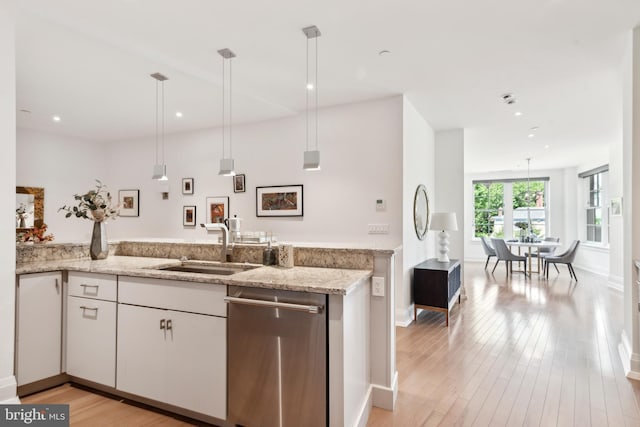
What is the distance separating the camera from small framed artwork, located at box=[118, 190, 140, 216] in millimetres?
6395

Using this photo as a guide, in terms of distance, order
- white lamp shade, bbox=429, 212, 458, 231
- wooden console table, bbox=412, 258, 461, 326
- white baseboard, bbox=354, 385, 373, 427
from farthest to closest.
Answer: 1. white lamp shade, bbox=429, 212, 458, 231
2. wooden console table, bbox=412, 258, 461, 326
3. white baseboard, bbox=354, 385, 373, 427

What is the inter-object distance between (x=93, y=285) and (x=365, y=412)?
6.79 feet

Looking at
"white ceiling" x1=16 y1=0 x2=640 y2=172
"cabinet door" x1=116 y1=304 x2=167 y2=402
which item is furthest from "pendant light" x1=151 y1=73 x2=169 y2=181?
"cabinet door" x1=116 y1=304 x2=167 y2=402

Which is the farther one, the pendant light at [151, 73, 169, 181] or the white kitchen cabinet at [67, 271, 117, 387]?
the pendant light at [151, 73, 169, 181]

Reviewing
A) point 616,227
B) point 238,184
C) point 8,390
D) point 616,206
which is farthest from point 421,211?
point 8,390

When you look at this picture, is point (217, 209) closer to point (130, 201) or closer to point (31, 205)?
point (130, 201)

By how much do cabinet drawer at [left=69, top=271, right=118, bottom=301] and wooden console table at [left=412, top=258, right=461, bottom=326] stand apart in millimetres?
3276

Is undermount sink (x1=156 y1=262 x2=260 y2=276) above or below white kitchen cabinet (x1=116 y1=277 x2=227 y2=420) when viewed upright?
above

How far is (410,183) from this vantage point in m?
4.43

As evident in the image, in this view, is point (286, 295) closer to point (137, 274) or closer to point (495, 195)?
point (137, 274)

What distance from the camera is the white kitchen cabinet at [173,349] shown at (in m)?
2.08

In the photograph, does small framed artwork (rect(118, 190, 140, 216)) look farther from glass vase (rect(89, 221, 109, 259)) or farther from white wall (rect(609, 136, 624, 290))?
white wall (rect(609, 136, 624, 290))

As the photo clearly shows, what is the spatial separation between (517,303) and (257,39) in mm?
5105

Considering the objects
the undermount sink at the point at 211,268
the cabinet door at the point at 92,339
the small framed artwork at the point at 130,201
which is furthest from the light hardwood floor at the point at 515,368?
the small framed artwork at the point at 130,201
